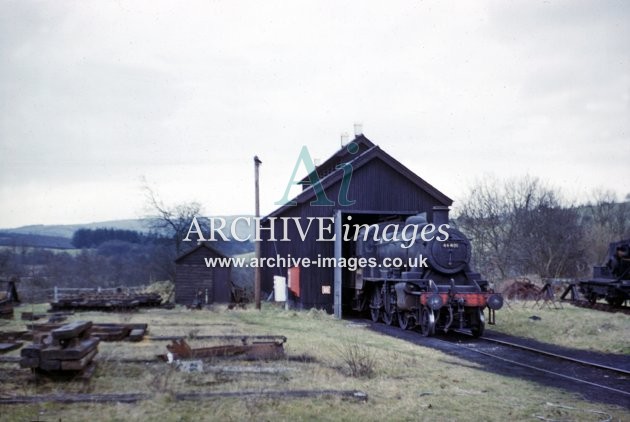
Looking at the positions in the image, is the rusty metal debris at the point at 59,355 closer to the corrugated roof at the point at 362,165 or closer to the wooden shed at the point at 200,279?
the corrugated roof at the point at 362,165

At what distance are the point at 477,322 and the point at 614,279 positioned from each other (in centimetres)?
837

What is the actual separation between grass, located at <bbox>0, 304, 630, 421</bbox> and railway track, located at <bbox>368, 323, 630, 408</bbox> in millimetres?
499

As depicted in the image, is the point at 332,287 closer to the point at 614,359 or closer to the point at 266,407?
the point at 614,359

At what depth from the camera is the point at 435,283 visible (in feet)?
53.1

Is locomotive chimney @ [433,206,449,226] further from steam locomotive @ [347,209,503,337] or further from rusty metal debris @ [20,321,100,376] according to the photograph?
rusty metal debris @ [20,321,100,376]

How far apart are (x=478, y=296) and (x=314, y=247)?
9099 mm

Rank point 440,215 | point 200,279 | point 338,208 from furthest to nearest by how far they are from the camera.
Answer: point 200,279, point 338,208, point 440,215

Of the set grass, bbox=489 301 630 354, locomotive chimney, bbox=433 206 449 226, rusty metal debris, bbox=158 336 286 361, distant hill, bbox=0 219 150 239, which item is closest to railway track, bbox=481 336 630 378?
grass, bbox=489 301 630 354

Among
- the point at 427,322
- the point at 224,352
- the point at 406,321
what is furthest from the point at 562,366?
the point at 224,352

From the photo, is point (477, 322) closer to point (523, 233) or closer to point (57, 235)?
point (523, 233)

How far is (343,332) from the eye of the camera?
16.1 metres

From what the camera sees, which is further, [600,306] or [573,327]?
[600,306]

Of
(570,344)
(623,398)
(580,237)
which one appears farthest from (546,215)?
(623,398)

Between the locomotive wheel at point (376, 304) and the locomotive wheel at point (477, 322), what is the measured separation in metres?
4.39
